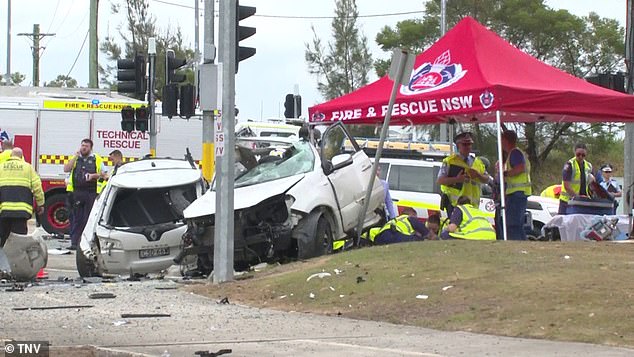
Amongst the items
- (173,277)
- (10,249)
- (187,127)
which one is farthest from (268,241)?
(187,127)

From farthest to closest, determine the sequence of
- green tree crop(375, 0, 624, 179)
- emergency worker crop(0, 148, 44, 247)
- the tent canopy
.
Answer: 1. green tree crop(375, 0, 624, 179)
2. emergency worker crop(0, 148, 44, 247)
3. the tent canopy

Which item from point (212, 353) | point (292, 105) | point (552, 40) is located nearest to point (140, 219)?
point (212, 353)

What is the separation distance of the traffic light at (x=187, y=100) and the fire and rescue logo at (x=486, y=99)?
6.40 meters

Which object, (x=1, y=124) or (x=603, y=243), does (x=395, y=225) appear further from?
(x=1, y=124)

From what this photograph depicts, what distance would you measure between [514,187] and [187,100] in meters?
6.65

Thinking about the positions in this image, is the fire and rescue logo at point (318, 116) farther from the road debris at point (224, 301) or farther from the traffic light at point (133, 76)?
the traffic light at point (133, 76)

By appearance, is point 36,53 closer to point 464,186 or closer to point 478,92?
point 464,186

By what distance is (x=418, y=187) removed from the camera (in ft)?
66.7

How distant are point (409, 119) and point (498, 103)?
7.24 feet

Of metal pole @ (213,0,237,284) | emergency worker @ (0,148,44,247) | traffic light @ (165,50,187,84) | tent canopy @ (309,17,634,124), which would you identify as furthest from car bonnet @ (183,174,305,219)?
traffic light @ (165,50,187,84)

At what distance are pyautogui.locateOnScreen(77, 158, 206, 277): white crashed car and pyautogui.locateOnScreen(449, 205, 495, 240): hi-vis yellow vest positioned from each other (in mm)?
3787

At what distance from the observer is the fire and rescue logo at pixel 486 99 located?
1324 cm

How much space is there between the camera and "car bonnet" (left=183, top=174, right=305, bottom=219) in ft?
42.8

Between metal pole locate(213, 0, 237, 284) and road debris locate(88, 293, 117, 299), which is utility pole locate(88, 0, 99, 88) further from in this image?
road debris locate(88, 293, 117, 299)
